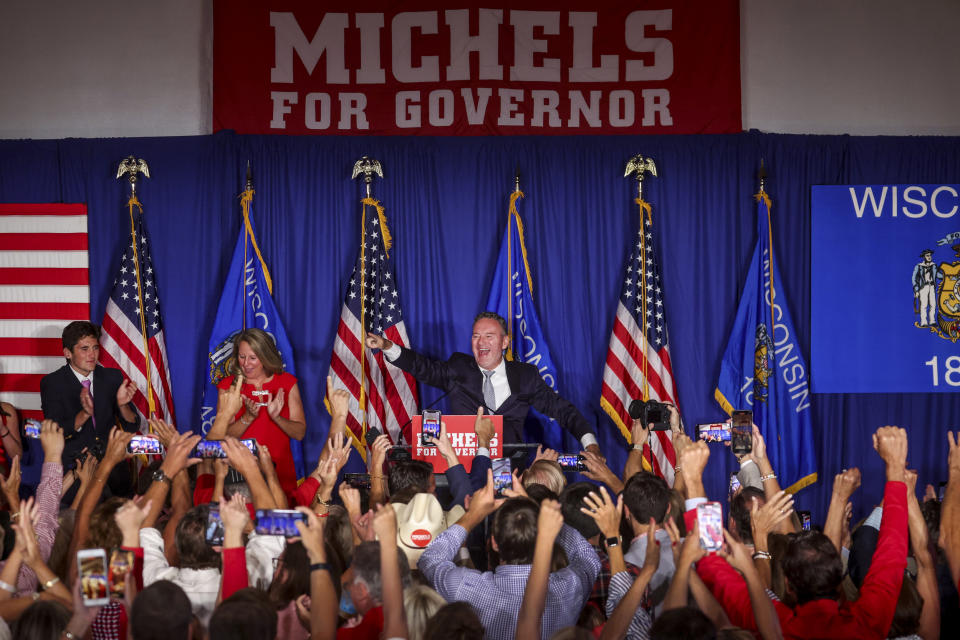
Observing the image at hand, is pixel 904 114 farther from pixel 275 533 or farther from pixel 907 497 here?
pixel 275 533

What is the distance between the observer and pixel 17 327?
23.3 feet

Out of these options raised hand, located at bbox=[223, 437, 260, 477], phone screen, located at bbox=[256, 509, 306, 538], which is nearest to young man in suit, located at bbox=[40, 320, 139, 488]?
raised hand, located at bbox=[223, 437, 260, 477]

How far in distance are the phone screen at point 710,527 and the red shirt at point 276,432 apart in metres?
3.24

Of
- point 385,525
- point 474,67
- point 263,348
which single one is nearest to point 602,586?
point 385,525

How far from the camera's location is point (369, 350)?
23.1ft

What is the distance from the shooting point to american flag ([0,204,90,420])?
23.2ft

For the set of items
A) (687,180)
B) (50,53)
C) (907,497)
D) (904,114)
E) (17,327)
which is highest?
(50,53)

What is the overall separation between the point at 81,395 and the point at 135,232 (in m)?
1.66

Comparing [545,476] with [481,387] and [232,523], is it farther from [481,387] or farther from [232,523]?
[481,387]

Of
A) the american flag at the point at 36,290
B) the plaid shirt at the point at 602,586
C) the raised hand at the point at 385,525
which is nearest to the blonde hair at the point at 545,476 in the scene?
the plaid shirt at the point at 602,586

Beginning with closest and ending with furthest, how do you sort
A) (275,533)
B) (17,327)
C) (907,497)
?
(275,533)
(907,497)
(17,327)

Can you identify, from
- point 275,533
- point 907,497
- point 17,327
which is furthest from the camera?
point 17,327

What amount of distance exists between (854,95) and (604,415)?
10.9 feet

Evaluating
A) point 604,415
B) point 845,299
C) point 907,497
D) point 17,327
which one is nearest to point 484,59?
point 604,415
